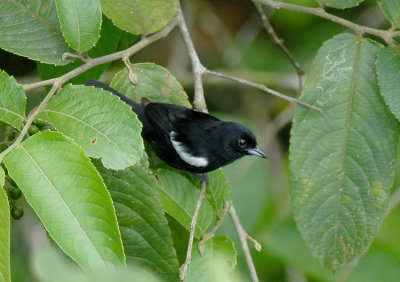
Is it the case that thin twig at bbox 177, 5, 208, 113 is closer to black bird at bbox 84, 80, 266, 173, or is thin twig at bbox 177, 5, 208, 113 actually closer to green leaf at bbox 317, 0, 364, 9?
black bird at bbox 84, 80, 266, 173

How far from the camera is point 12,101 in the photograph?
1.92m

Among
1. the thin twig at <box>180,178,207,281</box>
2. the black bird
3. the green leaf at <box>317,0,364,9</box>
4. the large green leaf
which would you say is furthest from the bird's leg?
the large green leaf

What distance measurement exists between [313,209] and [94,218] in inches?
47.8

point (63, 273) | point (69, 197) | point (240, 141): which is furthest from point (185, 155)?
point (63, 273)

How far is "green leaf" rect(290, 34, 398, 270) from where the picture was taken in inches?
99.3

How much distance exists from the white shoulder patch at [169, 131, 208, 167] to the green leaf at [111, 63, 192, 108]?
0.43 metres

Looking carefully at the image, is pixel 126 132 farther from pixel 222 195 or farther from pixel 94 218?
pixel 222 195

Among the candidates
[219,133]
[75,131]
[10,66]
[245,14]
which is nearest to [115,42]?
[219,133]

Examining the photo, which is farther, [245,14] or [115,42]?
[245,14]

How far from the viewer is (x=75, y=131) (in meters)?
1.87

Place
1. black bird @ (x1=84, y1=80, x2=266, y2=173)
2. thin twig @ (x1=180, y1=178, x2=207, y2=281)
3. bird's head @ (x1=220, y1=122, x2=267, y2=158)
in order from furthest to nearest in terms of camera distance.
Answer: bird's head @ (x1=220, y1=122, x2=267, y2=158), black bird @ (x1=84, y1=80, x2=266, y2=173), thin twig @ (x1=180, y1=178, x2=207, y2=281)

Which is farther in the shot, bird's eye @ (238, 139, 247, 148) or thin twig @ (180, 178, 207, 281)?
bird's eye @ (238, 139, 247, 148)

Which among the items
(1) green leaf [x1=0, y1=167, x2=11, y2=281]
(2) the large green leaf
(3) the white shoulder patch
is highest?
(2) the large green leaf

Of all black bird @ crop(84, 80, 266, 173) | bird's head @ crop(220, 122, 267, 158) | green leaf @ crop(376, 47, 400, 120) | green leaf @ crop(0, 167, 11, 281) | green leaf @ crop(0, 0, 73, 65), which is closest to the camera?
green leaf @ crop(0, 167, 11, 281)
